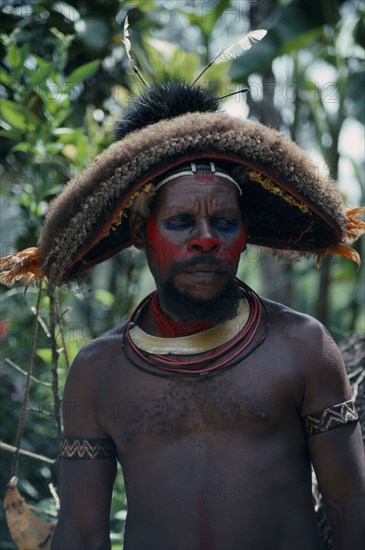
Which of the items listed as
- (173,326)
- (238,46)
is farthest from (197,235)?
(238,46)

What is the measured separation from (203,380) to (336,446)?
Result: 444mm

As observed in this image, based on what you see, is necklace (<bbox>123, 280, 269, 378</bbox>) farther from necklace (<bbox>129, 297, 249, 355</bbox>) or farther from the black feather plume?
the black feather plume

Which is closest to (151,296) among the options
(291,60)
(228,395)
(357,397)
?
(228,395)

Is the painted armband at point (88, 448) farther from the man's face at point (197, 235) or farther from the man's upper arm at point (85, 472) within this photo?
the man's face at point (197, 235)

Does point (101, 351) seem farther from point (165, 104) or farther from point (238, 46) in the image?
point (238, 46)

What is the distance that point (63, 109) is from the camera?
4145 mm

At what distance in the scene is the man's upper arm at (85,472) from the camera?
2.57 meters

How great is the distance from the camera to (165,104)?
8.70 ft

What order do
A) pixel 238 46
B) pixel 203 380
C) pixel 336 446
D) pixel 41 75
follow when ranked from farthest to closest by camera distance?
pixel 41 75, pixel 238 46, pixel 203 380, pixel 336 446

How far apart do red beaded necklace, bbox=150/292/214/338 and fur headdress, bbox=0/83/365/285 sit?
1.05ft

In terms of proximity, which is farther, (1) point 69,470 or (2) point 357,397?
(2) point 357,397

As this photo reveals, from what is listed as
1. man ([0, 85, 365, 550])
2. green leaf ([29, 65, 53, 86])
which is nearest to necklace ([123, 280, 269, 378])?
man ([0, 85, 365, 550])

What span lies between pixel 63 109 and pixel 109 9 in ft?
4.96

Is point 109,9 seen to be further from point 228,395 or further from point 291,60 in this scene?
point 228,395
